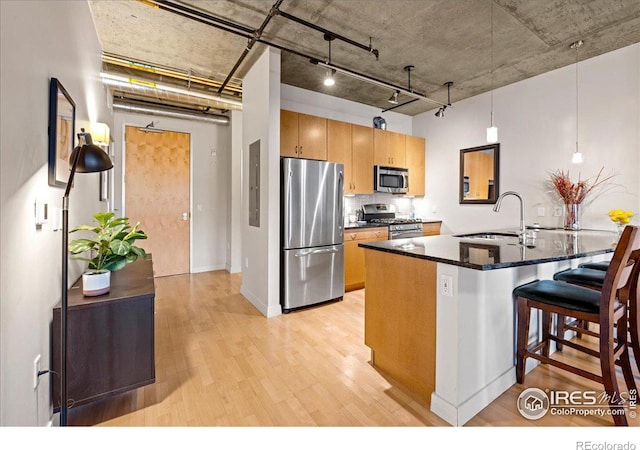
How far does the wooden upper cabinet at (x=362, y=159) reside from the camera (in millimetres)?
4516

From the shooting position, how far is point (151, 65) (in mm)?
3771

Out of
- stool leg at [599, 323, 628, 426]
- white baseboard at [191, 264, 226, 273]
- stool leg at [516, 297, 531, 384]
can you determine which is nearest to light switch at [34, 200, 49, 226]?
stool leg at [516, 297, 531, 384]

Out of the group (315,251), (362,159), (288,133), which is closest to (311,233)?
(315,251)

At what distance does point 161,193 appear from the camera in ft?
16.4

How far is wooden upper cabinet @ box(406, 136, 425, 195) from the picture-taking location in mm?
5266

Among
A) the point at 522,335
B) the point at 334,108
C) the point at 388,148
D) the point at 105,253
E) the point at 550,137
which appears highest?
the point at 334,108

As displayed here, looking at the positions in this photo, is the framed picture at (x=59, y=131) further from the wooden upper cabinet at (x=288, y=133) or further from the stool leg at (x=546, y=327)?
the stool leg at (x=546, y=327)

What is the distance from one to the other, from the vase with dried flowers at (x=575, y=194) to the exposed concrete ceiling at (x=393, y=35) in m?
1.47

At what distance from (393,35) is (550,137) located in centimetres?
255

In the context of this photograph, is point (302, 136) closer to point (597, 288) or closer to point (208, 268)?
point (208, 268)

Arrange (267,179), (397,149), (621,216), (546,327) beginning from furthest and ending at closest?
(397,149) < (267,179) < (621,216) < (546,327)

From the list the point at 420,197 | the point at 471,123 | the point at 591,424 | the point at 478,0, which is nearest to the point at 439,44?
the point at 478,0
